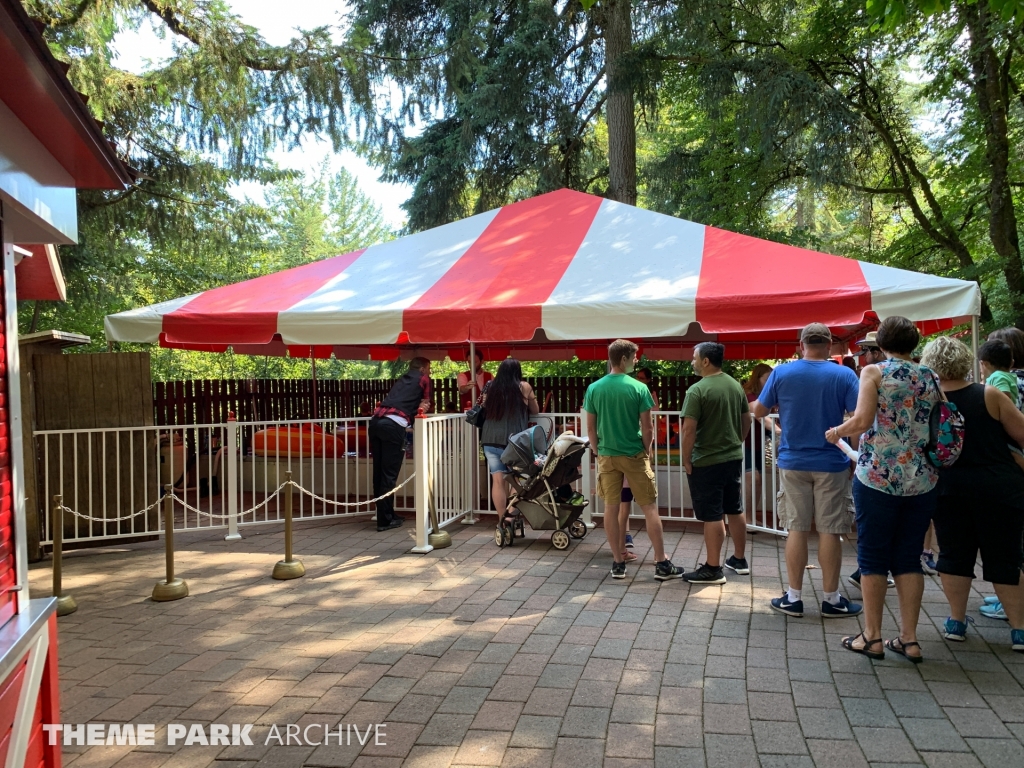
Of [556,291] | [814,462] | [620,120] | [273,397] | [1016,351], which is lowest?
[814,462]

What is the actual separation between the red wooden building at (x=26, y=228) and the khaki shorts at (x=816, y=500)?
3964mm

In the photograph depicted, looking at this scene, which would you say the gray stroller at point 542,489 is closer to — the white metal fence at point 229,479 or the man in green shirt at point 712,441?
the white metal fence at point 229,479

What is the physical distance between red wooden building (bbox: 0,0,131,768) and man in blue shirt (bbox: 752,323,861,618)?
12.7 ft

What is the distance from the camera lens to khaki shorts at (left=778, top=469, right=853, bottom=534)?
183 inches

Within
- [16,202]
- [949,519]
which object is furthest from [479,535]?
[16,202]

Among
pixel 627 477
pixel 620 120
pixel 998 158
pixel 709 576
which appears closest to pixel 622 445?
pixel 627 477

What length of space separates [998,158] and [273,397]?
1299cm

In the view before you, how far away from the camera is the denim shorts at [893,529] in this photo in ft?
12.9

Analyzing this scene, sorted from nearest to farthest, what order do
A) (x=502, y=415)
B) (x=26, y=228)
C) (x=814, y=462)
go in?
(x=26, y=228)
(x=814, y=462)
(x=502, y=415)

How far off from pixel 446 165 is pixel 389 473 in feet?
31.7

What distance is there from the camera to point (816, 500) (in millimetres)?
4723

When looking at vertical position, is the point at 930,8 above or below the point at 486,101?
below

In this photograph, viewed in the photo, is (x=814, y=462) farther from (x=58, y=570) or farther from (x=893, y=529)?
(x=58, y=570)

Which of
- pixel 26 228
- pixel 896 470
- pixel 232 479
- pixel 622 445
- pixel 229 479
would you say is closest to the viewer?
pixel 26 228
